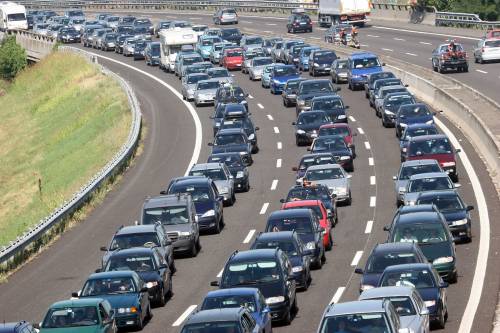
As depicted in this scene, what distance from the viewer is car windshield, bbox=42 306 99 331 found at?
1023 inches

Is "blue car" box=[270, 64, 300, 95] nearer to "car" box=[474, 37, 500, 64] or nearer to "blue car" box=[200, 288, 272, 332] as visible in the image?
"car" box=[474, 37, 500, 64]

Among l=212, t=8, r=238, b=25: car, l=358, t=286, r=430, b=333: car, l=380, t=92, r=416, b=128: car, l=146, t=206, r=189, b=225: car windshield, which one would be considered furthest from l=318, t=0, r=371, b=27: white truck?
l=358, t=286, r=430, b=333: car

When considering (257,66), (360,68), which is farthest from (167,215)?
(257,66)

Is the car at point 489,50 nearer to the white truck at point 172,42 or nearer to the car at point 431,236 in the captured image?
the white truck at point 172,42

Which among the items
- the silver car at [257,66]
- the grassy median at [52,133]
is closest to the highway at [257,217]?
the grassy median at [52,133]

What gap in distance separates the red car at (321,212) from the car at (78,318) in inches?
423

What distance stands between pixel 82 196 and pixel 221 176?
14.8 ft

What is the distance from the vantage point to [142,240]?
1326 inches

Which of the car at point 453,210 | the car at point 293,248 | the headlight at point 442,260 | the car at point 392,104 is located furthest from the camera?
the car at point 392,104

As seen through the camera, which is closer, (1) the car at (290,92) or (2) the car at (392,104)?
(2) the car at (392,104)

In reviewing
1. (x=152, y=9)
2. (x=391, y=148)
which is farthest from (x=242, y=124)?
(x=152, y=9)

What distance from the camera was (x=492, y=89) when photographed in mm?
64250

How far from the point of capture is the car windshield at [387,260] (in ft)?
93.6

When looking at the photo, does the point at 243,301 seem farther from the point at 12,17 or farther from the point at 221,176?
the point at 12,17
